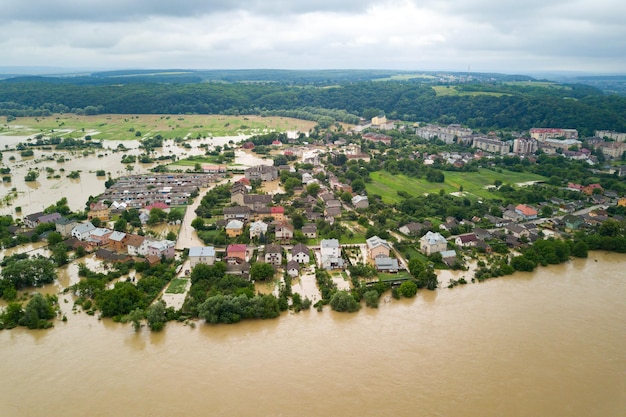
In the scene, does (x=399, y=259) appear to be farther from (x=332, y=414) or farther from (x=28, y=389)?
(x=28, y=389)

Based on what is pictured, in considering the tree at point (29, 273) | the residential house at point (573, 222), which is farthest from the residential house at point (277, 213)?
the residential house at point (573, 222)

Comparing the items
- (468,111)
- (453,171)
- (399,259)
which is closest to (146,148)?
(453,171)

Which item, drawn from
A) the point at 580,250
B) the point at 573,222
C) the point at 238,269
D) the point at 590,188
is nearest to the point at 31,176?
the point at 238,269

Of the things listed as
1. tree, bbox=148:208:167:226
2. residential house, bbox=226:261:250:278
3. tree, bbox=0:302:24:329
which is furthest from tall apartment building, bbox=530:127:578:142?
tree, bbox=0:302:24:329

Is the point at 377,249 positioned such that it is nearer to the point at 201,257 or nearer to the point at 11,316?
the point at 201,257

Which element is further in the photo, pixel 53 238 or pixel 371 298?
pixel 53 238
